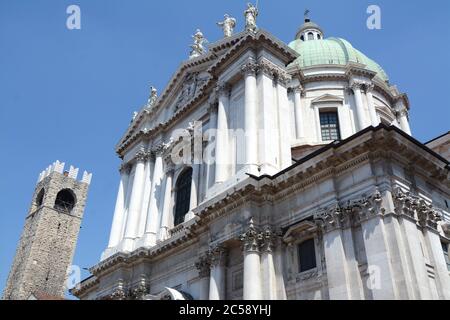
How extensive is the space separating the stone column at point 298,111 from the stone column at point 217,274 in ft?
41.0

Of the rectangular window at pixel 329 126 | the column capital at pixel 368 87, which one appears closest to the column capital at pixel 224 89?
the rectangular window at pixel 329 126

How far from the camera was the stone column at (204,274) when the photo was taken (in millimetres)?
17609

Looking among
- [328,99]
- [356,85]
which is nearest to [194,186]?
[328,99]

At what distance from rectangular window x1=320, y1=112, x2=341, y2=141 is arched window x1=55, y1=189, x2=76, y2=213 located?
49.4m

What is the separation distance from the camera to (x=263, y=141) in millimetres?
18656

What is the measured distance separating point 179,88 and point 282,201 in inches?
533

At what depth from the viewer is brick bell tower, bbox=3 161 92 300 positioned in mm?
58125

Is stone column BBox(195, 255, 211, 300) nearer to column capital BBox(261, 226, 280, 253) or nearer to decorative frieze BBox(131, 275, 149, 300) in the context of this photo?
column capital BBox(261, 226, 280, 253)

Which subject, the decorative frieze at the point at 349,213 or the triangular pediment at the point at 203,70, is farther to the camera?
the triangular pediment at the point at 203,70

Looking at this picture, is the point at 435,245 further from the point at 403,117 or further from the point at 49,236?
the point at 49,236

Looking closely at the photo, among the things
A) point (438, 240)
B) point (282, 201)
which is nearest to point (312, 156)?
point (282, 201)

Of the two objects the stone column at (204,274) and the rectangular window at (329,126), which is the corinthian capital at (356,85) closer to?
the rectangular window at (329,126)

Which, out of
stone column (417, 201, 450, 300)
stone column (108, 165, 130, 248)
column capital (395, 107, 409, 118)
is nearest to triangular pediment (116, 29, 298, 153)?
stone column (108, 165, 130, 248)

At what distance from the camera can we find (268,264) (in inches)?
611
